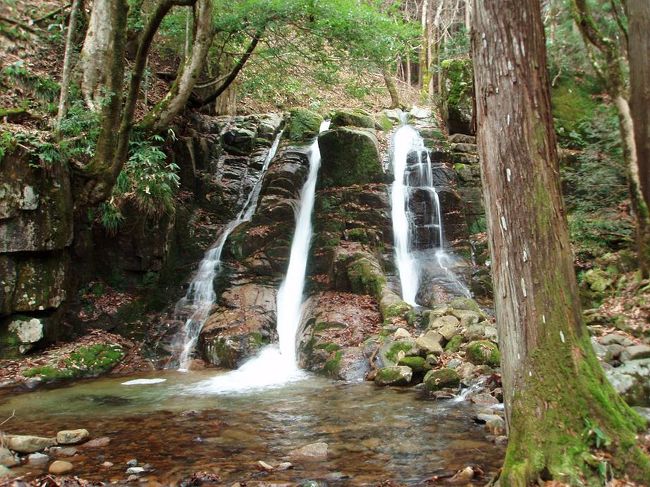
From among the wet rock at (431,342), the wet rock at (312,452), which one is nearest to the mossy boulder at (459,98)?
the wet rock at (431,342)

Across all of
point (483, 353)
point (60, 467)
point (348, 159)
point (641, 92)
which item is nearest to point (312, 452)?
point (60, 467)

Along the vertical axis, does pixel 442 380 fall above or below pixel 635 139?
below

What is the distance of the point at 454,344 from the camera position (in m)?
8.32

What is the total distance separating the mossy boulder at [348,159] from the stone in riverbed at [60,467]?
428 inches

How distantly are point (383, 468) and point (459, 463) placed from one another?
0.67m

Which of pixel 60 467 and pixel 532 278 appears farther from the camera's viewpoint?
pixel 60 467

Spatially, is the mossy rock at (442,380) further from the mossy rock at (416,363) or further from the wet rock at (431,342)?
the wet rock at (431,342)

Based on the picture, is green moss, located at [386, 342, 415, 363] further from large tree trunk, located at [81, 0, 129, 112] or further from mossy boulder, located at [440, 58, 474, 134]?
mossy boulder, located at [440, 58, 474, 134]

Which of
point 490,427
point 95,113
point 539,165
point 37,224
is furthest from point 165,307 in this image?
point 539,165

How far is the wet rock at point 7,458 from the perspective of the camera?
438 centimetres

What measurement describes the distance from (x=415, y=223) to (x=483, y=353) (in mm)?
6269

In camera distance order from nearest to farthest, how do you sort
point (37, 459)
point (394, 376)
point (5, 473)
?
1. point (5, 473)
2. point (37, 459)
3. point (394, 376)

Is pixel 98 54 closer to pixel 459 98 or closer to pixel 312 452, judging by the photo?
pixel 312 452

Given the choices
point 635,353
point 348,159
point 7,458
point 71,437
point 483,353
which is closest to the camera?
point 7,458
